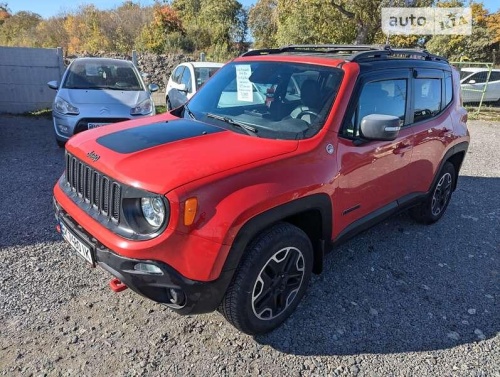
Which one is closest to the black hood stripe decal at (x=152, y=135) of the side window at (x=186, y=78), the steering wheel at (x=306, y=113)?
the steering wheel at (x=306, y=113)

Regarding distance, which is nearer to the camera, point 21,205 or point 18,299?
point 18,299

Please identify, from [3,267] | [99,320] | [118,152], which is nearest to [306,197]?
[118,152]

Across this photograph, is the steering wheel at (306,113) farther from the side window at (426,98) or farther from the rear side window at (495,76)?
the rear side window at (495,76)

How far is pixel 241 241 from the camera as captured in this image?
7.26 ft

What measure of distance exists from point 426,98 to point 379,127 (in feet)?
4.88

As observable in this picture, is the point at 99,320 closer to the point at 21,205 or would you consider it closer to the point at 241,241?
Result: the point at 241,241

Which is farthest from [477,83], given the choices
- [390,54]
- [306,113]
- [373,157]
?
[306,113]

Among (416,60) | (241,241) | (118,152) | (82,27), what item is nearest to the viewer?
(241,241)

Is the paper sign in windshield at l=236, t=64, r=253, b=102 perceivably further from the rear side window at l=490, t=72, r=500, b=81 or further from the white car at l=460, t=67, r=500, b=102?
the rear side window at l=490, t=72, r=500, b=81

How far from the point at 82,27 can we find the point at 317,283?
34.7 m

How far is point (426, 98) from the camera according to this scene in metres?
3.84

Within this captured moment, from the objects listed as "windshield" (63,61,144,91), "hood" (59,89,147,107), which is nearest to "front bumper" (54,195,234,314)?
"hood" (59,89,147,107)

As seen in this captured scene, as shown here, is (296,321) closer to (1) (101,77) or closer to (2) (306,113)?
(2) (306,113)

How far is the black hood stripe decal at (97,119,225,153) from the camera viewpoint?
2.57m
